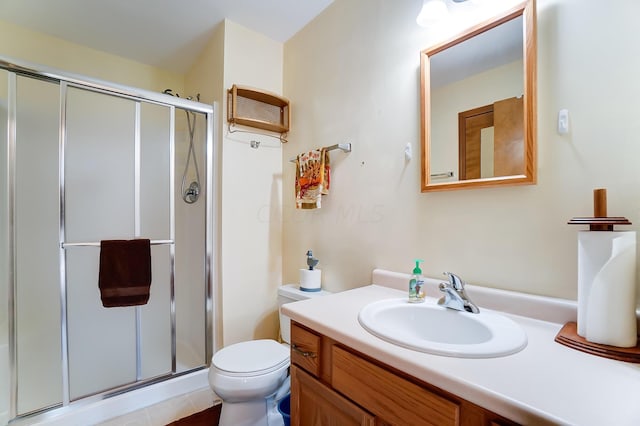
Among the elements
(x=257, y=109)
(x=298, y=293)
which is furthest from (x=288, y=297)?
(x=257, y=109)

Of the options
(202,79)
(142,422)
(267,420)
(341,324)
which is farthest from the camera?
(202,79)

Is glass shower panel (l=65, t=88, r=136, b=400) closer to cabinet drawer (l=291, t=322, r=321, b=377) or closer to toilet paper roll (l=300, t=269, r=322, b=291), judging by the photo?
toilet paper roll (l=300, t=269, r=322, b=291)

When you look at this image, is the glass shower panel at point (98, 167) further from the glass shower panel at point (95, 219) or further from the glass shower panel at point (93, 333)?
the glass shower panel at point (93, 333)

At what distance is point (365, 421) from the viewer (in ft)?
2.48

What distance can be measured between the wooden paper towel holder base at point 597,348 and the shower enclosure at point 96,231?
1800 millimetres

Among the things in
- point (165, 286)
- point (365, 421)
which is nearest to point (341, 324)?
point (365, 421)

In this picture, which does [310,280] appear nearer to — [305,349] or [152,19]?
[305,349]

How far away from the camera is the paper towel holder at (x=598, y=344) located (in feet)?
2.11

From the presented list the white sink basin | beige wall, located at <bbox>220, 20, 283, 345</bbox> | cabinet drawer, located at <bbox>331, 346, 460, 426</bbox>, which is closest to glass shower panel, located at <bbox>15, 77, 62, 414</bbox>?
beige wall, located at <bbox>220, 20, 283, 345</bbox>

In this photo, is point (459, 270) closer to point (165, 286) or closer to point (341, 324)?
point (341, 324)

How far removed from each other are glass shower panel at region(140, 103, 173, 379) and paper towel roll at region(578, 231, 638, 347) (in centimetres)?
234

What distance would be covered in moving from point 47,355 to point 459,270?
2.60m

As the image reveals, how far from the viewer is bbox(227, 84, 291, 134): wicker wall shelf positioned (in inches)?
72.1

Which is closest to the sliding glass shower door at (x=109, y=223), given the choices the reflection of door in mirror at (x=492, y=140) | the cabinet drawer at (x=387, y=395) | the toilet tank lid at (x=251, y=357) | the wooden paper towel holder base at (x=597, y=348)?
the toilet tank lid at (x=251, y=357)
